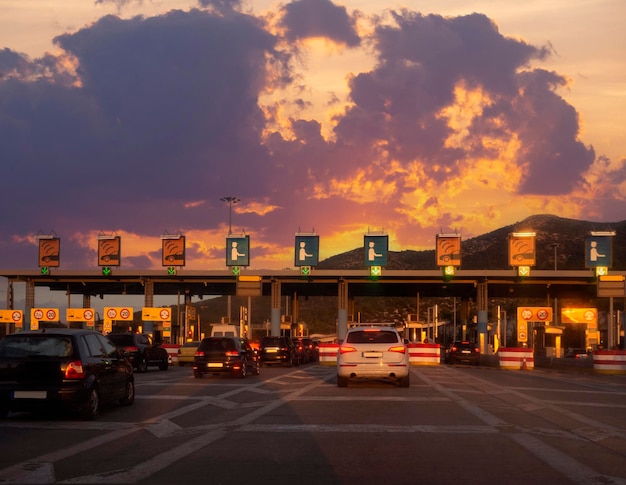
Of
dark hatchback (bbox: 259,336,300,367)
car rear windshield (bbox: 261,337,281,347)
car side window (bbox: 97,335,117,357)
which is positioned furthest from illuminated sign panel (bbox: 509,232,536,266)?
car side window (bbox: 97,335,117,357)

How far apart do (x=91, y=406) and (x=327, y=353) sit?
1230 inches

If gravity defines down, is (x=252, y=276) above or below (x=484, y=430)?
above

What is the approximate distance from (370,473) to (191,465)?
215cm

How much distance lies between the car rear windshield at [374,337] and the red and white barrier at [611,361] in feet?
62.4

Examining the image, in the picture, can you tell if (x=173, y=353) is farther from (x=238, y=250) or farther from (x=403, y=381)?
(x=403, y=381)

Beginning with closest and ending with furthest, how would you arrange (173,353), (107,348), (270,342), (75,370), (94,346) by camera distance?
(75,370) → (94,346) → (107,348) → (270,342) → (173,353)

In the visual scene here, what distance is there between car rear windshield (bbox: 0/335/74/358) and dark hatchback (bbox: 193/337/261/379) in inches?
584

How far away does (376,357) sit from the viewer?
2430 cm

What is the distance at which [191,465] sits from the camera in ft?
35.1

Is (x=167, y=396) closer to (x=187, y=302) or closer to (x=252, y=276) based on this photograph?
(x=252, y=276)

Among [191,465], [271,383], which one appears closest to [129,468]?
[191,465]

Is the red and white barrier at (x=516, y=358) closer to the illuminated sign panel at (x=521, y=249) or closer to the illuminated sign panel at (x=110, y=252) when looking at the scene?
the illuminated sign panel at (x=521, y=249)

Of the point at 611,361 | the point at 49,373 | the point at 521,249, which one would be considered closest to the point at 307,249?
the point at 521,249

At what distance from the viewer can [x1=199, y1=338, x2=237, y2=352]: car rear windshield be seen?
30844 millimetres
